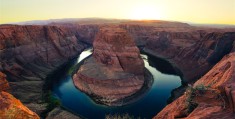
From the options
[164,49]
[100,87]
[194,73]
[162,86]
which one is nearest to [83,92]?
[100,87]

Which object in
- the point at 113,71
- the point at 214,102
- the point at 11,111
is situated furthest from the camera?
the point at 113,71

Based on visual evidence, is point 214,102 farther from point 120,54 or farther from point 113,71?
point 120,54

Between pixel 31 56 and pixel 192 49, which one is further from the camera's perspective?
pixel 192 49

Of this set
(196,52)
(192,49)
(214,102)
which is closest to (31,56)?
(196,52)

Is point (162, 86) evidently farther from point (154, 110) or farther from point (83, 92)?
point (83, 92)

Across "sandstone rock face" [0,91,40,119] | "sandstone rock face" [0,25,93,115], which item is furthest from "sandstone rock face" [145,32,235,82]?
"sandstone rock face" [0,91,40,119]

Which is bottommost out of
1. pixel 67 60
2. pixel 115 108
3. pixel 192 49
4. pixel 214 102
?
pixel 115 108

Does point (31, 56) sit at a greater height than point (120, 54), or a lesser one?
lesser

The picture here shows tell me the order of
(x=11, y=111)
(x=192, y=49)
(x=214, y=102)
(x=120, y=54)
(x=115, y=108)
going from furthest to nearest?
(x=192, y=49) < (x=120, y=54) < (x=115, y=108) < (x=214, y=102) < (x=11, y=111)
